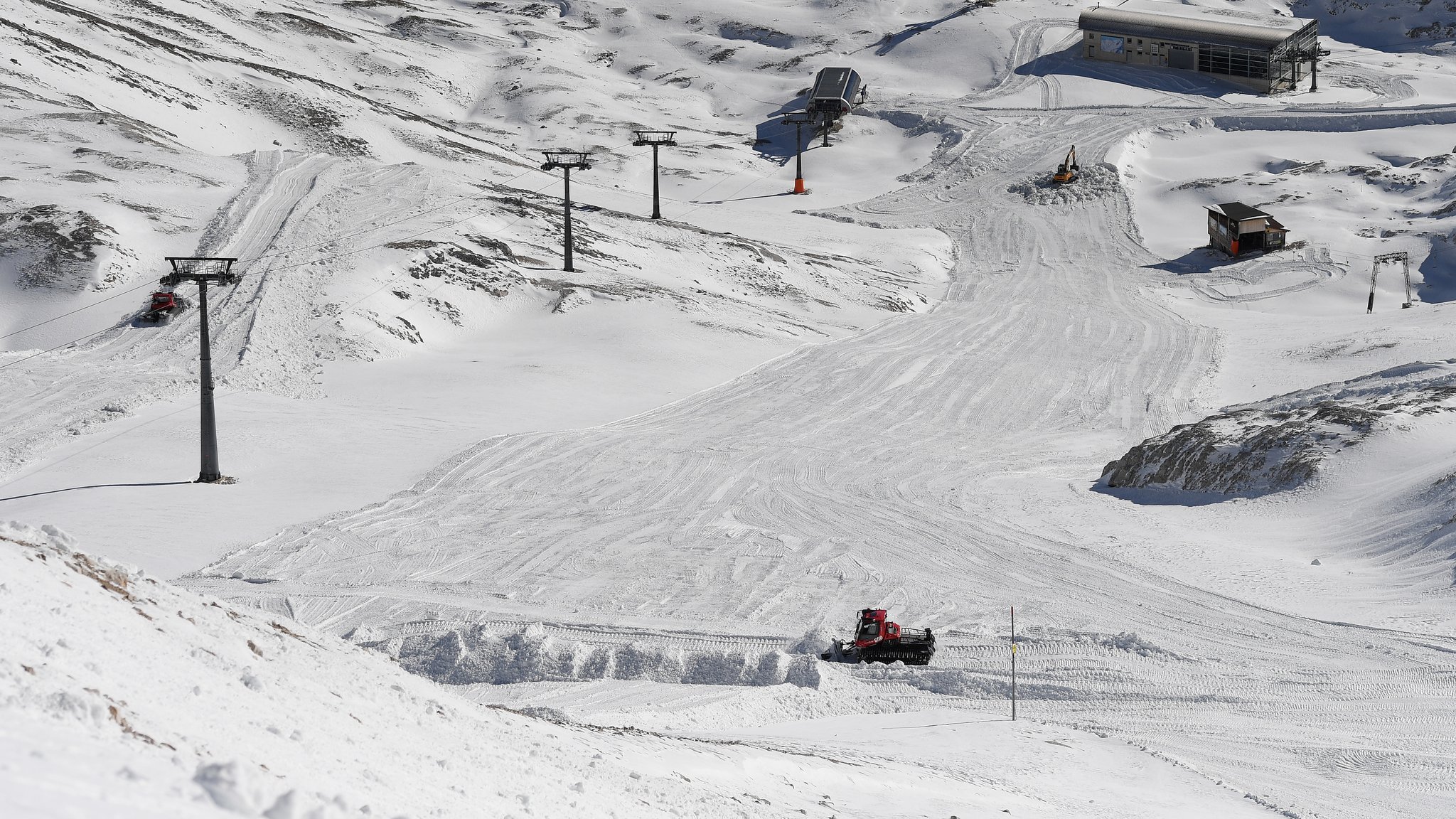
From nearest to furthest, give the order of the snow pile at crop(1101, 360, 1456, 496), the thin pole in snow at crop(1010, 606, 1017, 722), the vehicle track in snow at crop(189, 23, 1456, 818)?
the vehicle track in snow at crop(189, 23, 1456, 818) < the thin pole in snow at crop(1010, 606, 1017, 722) < the snow pile at crop(1101, 360, 1456, 496)

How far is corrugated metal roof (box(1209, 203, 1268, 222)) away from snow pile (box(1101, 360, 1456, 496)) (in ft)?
90.7

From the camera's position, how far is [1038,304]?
54.1 m

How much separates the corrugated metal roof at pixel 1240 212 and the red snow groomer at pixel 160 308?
45598 mm

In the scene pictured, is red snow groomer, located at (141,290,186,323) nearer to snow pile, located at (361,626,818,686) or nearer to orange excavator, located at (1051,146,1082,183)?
snow pile, located at (361,626,818,686)

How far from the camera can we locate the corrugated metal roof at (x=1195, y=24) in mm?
83875

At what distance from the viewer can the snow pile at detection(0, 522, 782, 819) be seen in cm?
748

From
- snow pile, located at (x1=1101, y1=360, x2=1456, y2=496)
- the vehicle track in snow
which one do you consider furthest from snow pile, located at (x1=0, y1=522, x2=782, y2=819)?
snow pile, located at (x1=1101, y1=360, x2=1456, y2=496)

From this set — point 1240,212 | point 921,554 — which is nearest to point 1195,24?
point 1240,212

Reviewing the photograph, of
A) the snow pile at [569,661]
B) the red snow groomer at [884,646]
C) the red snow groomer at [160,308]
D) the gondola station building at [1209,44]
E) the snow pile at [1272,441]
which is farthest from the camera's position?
the gondola station building at [1209,44]

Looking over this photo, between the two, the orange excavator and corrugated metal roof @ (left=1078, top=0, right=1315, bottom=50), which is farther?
corrugated metal roof @ (left=1078, top=0, right=1315, bottom=50)

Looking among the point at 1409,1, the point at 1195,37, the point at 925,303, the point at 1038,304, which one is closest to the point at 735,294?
the point at 925,303

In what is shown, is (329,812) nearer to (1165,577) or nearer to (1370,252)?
(1165,577)

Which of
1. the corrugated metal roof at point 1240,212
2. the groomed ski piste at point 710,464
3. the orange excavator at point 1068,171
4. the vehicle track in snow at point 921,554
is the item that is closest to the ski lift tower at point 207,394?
the groomed ski piste at point 710,464

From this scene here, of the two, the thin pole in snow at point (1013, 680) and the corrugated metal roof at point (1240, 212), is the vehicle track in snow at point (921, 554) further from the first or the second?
the corrugated metal roof at point (1240, 212)
